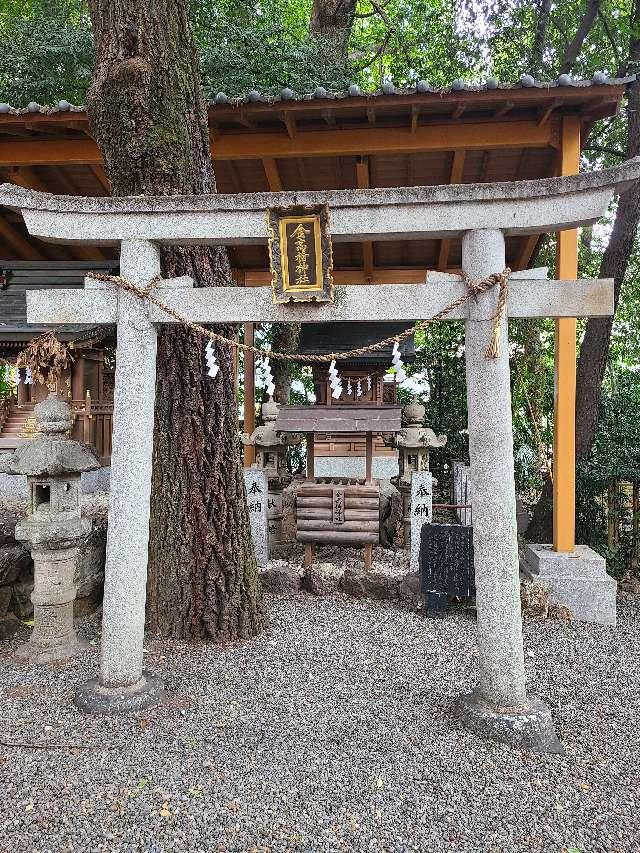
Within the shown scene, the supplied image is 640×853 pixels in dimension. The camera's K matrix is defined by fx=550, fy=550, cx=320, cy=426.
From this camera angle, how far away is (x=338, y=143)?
20.2ft

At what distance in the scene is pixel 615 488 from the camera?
6758 millimetres

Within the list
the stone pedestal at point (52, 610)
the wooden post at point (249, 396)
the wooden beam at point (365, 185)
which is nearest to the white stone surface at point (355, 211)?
the wooden beam at point (365, 185)

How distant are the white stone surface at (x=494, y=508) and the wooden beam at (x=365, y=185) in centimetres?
287

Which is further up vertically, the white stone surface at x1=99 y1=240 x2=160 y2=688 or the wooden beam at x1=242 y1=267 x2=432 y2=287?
the wooden beam at x1=242 y1=267 x2=432 y2=287

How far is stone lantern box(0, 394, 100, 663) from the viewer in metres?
4.47

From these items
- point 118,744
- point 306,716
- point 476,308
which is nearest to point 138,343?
point 476,308

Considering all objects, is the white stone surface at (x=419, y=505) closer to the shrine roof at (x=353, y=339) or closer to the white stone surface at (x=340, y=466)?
the white stone surface at (x=340, y=466)

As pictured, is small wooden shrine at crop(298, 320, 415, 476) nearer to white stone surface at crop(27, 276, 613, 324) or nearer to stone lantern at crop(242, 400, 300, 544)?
stone lantern at crop(242, 400, 300, 544)

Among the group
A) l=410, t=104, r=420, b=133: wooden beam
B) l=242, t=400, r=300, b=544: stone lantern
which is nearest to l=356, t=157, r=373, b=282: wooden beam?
l=410, t=104, r=420, b=133: wooden beam

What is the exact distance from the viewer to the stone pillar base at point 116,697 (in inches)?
139

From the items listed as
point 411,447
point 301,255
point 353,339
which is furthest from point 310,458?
point 301,255

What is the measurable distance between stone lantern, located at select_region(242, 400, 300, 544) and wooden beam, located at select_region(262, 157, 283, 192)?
2.94 metres

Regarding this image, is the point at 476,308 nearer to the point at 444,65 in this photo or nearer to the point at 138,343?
the point at 138,343

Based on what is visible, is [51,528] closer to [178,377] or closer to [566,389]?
[178,377]
